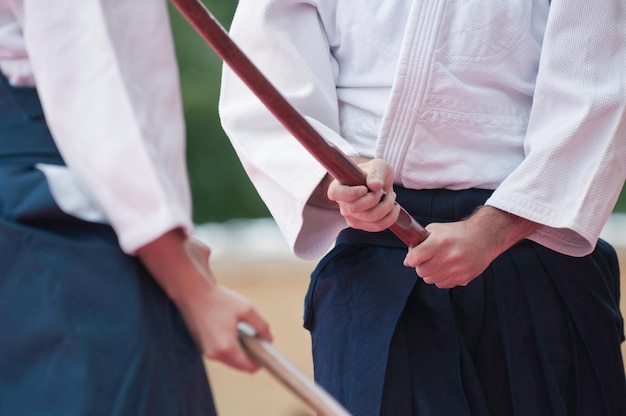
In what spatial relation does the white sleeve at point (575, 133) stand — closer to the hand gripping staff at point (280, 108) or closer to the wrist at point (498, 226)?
the wrist at point (498, 226)

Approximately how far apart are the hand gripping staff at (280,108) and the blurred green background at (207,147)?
4104mm

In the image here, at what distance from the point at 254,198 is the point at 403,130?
4026mm

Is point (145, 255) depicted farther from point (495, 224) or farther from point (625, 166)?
point (625, 166)

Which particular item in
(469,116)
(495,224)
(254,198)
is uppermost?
(469,116)

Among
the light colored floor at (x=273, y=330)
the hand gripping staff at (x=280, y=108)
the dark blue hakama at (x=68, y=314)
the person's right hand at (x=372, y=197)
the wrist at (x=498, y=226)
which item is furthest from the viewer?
the light colored floor at (x=273, y=330)

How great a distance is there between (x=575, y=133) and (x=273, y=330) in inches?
127

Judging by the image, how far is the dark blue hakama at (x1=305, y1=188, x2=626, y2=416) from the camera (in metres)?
1.96

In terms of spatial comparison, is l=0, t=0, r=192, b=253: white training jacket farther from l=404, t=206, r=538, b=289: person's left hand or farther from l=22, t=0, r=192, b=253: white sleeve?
l=404, t=206, r=538, b=289: person's left hand

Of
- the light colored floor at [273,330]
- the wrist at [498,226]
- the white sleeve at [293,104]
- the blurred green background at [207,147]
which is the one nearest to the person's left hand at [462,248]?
the wrist at [498,226]

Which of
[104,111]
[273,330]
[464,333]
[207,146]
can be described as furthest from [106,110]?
[207,146]

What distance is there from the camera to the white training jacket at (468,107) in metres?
1.96

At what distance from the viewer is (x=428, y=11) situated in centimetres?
197

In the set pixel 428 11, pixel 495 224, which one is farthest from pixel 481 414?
pixel 428 11

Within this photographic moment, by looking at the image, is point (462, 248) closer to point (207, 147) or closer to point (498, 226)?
point (498, 226)
